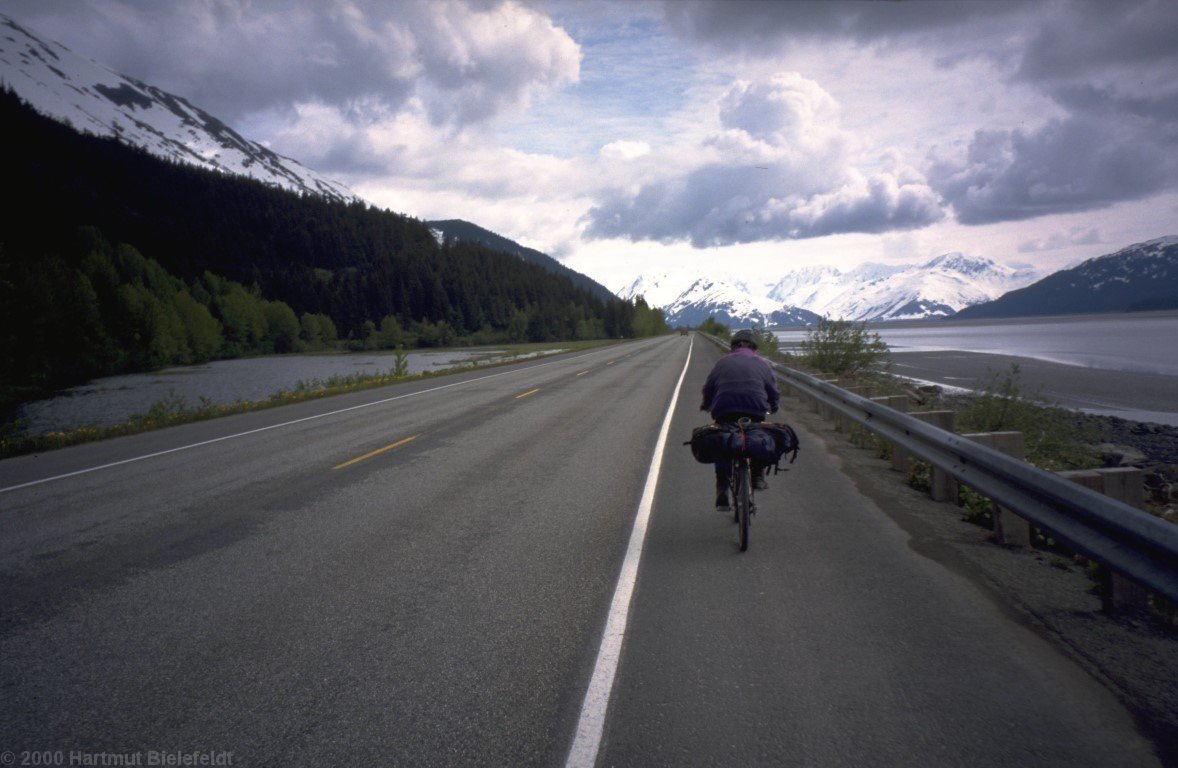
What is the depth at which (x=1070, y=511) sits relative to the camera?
12.6ft

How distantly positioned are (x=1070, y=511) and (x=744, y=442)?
7.31 feet

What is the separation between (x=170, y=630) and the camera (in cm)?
395

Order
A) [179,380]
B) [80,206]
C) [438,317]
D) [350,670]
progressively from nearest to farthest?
[350,670] → [179,380] → [438,317] → [80,206]

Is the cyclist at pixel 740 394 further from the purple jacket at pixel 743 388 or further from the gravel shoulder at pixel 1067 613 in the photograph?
the gravel shoulder at pixel 1067 613

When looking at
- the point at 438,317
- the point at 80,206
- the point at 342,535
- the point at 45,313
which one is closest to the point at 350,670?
the point at 342,535

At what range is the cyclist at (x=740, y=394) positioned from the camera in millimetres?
5660

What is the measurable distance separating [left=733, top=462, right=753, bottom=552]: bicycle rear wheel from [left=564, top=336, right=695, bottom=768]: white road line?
86 centimetres

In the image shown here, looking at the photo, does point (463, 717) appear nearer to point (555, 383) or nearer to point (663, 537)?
point (663, 537)

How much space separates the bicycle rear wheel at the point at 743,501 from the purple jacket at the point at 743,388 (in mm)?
592

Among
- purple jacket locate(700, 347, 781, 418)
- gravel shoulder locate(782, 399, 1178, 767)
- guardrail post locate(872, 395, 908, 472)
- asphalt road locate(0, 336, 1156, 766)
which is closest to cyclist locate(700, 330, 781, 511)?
purple jacket locate(700, 347, 781, 418)

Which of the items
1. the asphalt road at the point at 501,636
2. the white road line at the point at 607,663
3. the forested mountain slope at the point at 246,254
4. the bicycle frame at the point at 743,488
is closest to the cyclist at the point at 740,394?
the bicycle frame at the point at 743,488

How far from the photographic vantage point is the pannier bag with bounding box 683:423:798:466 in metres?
5.30

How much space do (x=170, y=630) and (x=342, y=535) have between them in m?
1.89

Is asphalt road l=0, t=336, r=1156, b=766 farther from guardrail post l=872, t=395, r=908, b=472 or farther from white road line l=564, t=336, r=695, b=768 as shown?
guardrail post l=872, t=395, r=908, b=472
